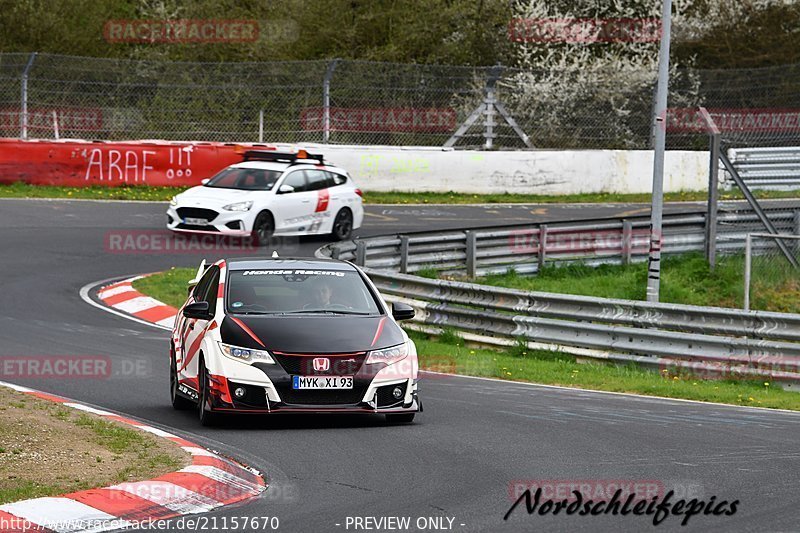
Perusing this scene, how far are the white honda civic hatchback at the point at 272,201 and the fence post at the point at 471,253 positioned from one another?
3.98m

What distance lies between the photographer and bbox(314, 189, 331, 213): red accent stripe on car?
87.1ft

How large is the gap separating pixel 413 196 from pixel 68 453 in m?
25.1

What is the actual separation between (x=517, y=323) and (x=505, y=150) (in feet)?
59.5

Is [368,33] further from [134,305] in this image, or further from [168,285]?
[134,305]

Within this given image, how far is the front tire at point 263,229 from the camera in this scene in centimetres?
2531

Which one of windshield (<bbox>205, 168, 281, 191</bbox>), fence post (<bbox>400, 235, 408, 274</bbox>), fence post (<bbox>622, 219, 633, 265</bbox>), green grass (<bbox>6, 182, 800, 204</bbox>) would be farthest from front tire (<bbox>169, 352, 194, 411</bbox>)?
green grass (<bbox>6, 182, 800, 204</bbox>)

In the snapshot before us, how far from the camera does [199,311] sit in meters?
12.0

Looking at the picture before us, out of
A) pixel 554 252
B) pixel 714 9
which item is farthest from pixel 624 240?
pixel 714 9

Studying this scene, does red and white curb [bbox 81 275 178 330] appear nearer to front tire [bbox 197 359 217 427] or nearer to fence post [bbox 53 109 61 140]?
front tire [bbox 197 359 217 427]

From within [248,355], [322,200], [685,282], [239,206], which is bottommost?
[685,282]

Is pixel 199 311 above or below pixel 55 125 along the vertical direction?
below

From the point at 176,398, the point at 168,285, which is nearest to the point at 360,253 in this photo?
the point at 168,285

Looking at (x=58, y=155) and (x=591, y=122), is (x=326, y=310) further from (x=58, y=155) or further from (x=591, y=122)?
(x=591, y=122)

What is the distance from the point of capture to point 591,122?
3609 centimetres
